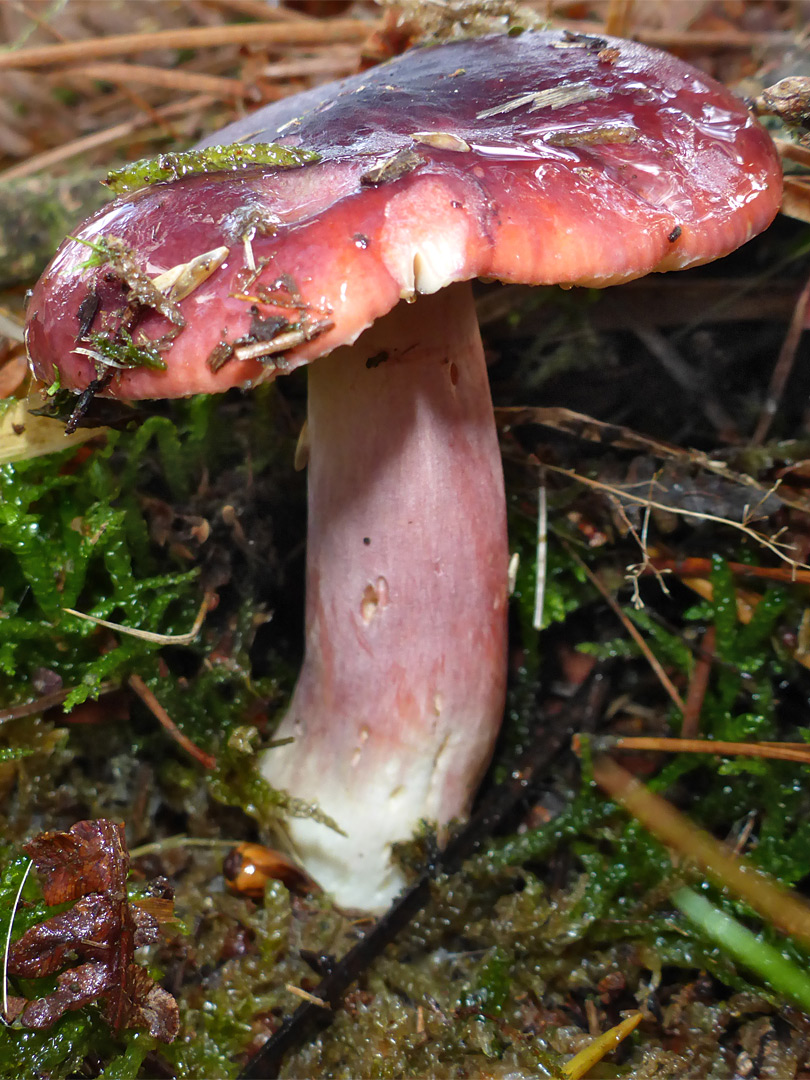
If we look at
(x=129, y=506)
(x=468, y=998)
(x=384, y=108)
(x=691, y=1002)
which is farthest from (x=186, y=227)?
(x=691, y=1002)

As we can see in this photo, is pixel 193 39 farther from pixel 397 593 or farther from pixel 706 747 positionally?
pixel 706 747

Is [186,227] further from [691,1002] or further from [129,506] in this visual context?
[691,1002]

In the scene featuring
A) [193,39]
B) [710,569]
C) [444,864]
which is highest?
[193,39]

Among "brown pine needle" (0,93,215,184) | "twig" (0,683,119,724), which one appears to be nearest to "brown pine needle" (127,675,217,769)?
"twig" (0,683,119,724)

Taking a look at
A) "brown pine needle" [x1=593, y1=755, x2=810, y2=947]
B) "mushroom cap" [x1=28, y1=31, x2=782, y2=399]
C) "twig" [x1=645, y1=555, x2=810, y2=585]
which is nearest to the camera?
"mushroom cap" [x1=28, y1=31, x2=782, y2=399]

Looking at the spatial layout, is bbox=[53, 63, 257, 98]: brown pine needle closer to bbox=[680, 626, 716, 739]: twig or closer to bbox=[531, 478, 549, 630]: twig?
bbox=[531, 478, 549, 630]: twig

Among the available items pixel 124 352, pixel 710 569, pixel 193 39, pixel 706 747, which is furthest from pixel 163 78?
pixel 706 747
